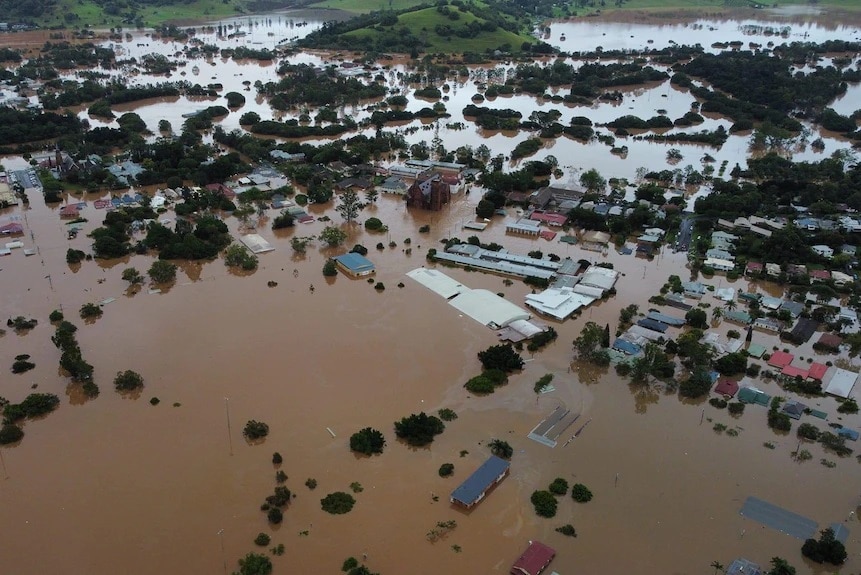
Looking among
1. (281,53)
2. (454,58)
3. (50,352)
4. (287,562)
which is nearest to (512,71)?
(454,58)

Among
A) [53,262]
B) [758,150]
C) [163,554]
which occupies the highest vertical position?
[758,150]

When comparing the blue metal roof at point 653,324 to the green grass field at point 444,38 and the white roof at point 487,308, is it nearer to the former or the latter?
the white roof at point 487,308

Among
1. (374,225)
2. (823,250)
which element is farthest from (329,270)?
(823,250)

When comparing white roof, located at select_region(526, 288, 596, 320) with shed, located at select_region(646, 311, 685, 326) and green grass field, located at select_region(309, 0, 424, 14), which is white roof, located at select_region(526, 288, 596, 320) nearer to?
shed, located at select_region(646, 311, 685, 326)

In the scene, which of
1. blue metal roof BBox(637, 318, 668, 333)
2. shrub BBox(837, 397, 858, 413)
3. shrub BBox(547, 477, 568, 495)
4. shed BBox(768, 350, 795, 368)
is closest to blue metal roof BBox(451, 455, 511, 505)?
shrub BBox(547, 477, 568, 495)

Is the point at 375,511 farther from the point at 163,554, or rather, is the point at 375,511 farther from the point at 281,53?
the point at 281,53

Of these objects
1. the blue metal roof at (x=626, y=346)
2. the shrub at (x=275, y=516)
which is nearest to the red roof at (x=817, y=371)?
the blue metal roof at (x=626, y=346)
